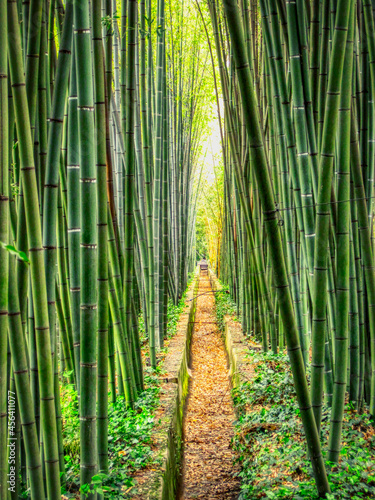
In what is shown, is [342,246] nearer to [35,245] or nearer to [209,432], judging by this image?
[35,245]

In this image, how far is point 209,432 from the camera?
3135mm

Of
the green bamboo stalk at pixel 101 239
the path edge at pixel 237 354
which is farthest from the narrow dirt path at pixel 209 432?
the green bamboo stalk at pixel 101 239

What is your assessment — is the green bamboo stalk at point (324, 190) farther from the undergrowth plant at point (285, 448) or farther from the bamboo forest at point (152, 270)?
the undergrowth plant at point (285, 448)

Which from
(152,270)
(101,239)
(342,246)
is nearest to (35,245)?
(101,239)

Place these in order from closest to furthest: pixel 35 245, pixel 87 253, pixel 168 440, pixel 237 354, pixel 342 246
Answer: pixel 35 245, pixel 87 253, pixel 342 246, pixel 168 440, pixel 237 354

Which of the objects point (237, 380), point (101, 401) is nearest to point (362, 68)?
point (101, 401)

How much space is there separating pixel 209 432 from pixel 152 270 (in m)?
1.30

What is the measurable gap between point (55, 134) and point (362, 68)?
1.49m

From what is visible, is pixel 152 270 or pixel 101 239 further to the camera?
pixel 152 270

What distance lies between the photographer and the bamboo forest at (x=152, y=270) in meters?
1.19

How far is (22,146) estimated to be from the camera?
3.67ft

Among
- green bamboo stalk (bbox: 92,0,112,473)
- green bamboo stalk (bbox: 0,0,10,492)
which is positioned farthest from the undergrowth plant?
green bamboo stalk (bbox: 0,0,10,492)

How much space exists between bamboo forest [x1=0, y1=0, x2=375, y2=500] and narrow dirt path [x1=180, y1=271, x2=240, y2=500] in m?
0.02

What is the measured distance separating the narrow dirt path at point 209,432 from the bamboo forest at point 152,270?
20 millimetres
